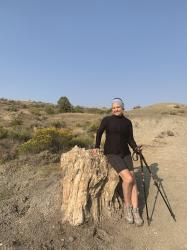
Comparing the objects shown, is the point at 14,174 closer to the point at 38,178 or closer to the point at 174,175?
the point at 38,178

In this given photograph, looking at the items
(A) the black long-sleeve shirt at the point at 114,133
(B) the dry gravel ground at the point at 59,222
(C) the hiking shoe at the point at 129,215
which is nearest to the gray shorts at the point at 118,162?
(A) the black long-sleeve shirt at the point at 114,133

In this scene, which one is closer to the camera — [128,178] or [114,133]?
A: [128,178]

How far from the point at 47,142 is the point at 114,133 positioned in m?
6.87

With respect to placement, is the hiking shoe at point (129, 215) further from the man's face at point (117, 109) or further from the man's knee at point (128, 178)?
the man's face at point (117, 109)

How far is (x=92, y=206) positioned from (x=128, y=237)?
35.8 inches

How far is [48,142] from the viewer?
45.4 feet

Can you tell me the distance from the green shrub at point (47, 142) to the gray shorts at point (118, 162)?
20.6 ft

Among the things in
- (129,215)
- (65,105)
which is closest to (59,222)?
(129,215)

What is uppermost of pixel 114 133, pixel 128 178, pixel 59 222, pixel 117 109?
pixel 117 109

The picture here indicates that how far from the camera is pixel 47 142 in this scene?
1377 centimetres

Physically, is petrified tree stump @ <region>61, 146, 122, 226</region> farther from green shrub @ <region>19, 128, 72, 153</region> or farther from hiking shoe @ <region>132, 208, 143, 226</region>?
green shrub @ <region>19, 128, 72, 153</region>

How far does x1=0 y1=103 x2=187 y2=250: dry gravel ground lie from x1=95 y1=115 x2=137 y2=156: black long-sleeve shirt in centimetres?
132

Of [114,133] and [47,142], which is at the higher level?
[114,133]

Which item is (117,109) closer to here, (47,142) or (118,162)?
(118,162)
